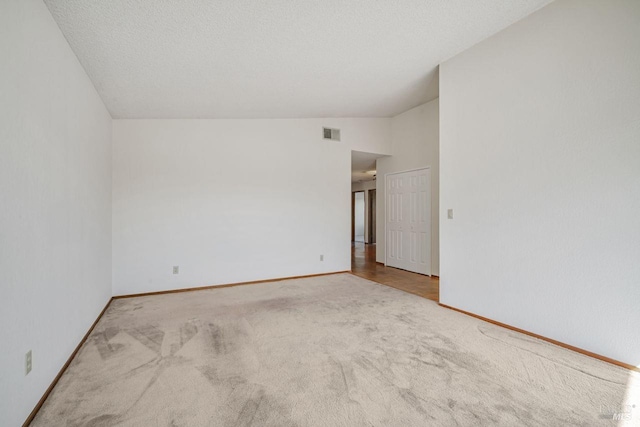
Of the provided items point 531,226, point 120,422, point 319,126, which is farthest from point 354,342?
point 319,126

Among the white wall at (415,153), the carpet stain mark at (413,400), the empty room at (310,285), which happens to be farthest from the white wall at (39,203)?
the white wall at (415,153)

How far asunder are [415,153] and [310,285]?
3118 millimetres

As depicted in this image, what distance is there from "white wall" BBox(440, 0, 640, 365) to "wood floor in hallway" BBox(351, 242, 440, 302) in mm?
836

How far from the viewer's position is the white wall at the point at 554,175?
2.14 m

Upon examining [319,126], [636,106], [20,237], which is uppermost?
[319,126]

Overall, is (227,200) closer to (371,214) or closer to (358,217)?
(371,214)

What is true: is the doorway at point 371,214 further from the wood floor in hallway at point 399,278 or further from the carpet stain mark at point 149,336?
the carpet stain mark at point 149,336

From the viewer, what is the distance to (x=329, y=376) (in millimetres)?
1987

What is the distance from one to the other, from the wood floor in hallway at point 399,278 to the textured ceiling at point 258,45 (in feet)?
9.71

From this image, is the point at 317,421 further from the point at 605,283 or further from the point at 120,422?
the point at 605,283

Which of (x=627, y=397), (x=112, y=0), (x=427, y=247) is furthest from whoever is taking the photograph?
(x=427, y=247)

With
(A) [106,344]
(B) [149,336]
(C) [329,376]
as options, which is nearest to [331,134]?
(B) [149,336]

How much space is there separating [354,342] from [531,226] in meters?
1.96

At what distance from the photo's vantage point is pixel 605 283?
222 cm
